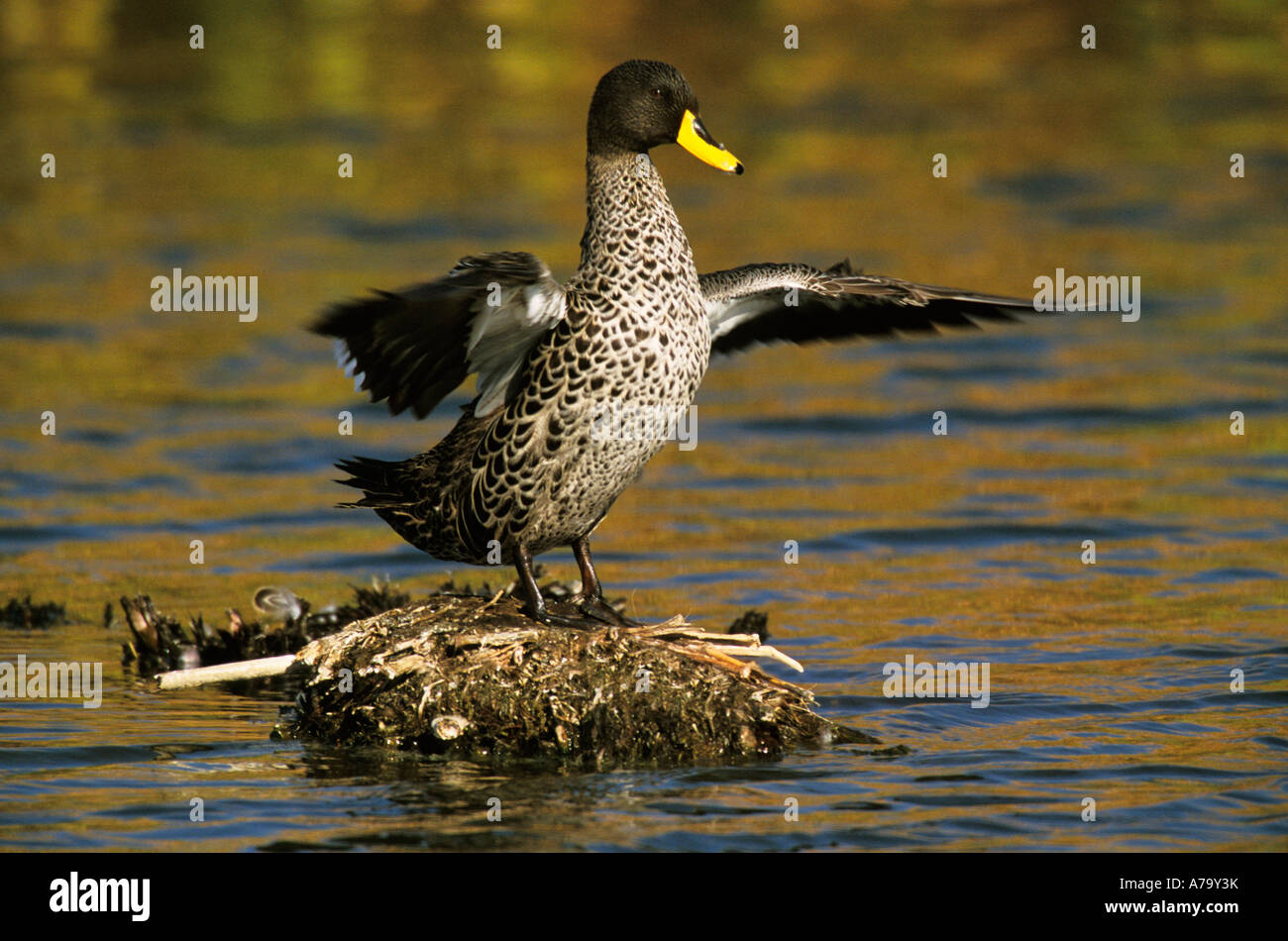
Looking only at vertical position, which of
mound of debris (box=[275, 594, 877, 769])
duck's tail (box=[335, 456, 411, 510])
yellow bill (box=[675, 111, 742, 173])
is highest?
yellow bill (box=[675, 111, 742, 173])

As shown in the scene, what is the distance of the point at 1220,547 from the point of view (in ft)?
39.8

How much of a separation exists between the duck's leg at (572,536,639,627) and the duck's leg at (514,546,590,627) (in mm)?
128

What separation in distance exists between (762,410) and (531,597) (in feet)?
27.4

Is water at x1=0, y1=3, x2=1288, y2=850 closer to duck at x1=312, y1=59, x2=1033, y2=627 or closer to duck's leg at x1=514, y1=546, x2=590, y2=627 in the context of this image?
duck's leg at x1=514, y1=546, x2=590, y2=627

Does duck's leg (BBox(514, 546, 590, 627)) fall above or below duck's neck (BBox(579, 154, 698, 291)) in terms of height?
below

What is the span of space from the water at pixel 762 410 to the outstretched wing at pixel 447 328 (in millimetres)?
1580

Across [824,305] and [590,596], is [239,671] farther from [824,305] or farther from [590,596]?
[824,305]

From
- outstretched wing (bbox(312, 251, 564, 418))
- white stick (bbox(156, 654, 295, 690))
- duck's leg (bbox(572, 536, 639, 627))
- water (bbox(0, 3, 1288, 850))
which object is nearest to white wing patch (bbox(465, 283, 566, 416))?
outstretched wing (bbox(312, 251, 564, 418))

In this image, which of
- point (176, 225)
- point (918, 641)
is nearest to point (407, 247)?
point (176, 225)

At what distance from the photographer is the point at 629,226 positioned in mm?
7695

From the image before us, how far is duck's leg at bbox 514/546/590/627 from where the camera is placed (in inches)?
312

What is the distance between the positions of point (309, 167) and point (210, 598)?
40.0 feet

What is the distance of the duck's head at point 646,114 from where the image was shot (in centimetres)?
788

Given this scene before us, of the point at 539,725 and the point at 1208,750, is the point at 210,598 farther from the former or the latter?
the point at 1208,750
